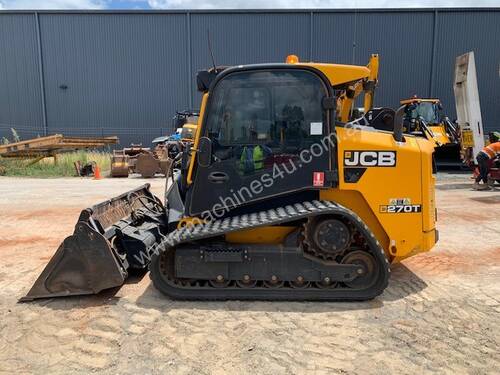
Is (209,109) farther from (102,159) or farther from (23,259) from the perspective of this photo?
(102,159)

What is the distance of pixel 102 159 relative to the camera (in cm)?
1928

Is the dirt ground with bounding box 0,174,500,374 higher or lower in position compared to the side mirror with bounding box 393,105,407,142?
lower

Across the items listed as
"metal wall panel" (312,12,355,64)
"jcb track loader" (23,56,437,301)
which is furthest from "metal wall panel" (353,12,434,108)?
"jcb track loader" (23,56,437,301)

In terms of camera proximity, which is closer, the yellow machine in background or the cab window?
the cab window

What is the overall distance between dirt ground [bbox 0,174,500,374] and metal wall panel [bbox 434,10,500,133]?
21.8 meters

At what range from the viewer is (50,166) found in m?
18.2

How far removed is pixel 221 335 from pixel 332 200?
158 cm

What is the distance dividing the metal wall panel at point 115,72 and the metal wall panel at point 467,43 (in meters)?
13.8

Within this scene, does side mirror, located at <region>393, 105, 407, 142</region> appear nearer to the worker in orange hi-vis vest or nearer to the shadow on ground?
the shadow on ground

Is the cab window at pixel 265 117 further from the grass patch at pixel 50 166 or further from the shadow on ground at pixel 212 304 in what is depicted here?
the grass patch at pixel 50 166

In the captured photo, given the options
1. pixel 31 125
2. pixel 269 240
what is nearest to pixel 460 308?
pixel 269 240

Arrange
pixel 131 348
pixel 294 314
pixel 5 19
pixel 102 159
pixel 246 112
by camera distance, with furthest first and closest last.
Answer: pixel 5 19 → pixel 102 159 → pixel 246 112 → pixel 294 314 → pixel 131 348

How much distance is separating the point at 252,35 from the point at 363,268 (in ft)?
73.4

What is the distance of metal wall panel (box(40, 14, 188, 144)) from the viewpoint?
2478cm
